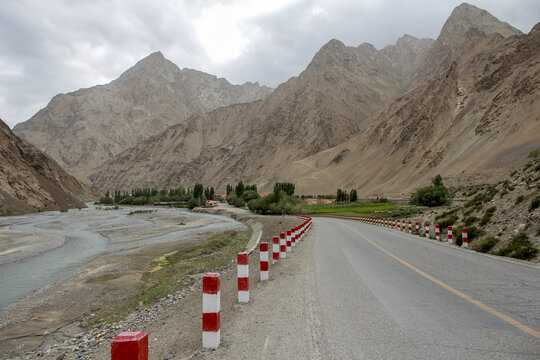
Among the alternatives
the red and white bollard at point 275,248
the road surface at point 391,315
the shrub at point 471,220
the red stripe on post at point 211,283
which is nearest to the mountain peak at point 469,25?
the shrub at point 471,220

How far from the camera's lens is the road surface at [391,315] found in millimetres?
4004

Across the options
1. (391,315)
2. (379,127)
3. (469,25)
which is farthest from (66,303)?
(469,25)

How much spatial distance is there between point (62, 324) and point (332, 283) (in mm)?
Result: 7470

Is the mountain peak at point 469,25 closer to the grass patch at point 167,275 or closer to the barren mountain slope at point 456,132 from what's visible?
the barren mountain slope at point 456,132

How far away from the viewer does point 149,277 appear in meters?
14.9

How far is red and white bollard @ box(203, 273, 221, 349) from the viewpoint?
4.34m

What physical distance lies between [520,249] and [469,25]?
576 ft

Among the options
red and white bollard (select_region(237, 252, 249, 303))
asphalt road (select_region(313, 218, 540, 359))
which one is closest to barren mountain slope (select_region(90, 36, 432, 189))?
asphalt road (select_region(313, 218, 540, 359))

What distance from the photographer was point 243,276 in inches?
248

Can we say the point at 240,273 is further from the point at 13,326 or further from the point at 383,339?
the point at 13,326

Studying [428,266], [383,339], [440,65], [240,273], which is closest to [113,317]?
[240,273]

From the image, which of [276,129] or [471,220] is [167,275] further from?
[276,129]

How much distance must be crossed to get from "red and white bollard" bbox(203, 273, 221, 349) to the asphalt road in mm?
1333

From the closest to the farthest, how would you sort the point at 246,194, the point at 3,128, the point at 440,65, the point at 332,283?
the point at 332,283
the point at 3,128
the point at 246,194
the point at 440,65
